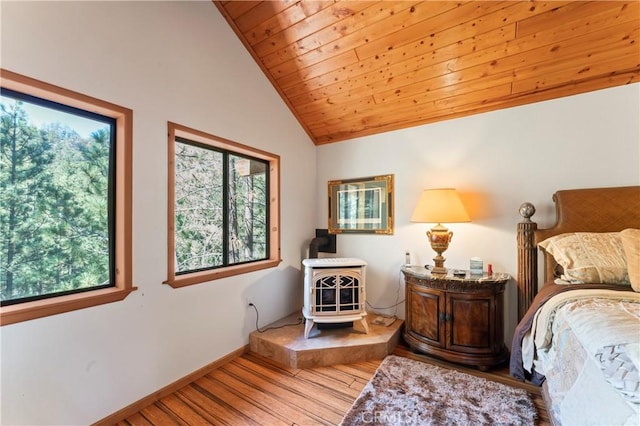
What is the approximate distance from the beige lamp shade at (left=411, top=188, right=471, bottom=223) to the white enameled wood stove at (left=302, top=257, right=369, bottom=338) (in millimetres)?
783

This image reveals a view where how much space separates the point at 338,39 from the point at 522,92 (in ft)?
5.66

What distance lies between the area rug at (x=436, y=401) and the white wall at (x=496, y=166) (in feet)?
2.62

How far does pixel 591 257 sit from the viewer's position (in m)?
1.77

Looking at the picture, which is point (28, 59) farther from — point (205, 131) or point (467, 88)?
point (467, 88)

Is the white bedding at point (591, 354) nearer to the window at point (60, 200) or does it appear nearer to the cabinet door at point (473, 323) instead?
the cabinet door at point (473, 323)

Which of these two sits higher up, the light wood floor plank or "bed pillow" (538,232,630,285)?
"bed pillow" (538,232,630,285)

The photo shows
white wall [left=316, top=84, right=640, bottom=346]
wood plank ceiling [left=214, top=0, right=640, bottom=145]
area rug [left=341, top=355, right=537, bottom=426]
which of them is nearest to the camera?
area rug [left=341, top=355, right=537, bottom=426]

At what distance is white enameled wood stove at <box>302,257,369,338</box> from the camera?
2559 millimetres

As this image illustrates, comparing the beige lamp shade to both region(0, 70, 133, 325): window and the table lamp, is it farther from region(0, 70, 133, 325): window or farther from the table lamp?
region(0, 70, 133, 325): window

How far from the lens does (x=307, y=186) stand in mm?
3516

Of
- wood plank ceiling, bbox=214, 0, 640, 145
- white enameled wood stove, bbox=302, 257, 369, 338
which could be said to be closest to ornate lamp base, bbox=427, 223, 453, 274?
white enameled wood stove, bbox=302, 257, 369, 338

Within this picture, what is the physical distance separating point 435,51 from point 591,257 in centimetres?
193

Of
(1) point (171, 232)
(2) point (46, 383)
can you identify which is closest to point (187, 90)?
(1) point (171, 232)

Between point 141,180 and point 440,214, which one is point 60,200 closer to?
point 141,180
